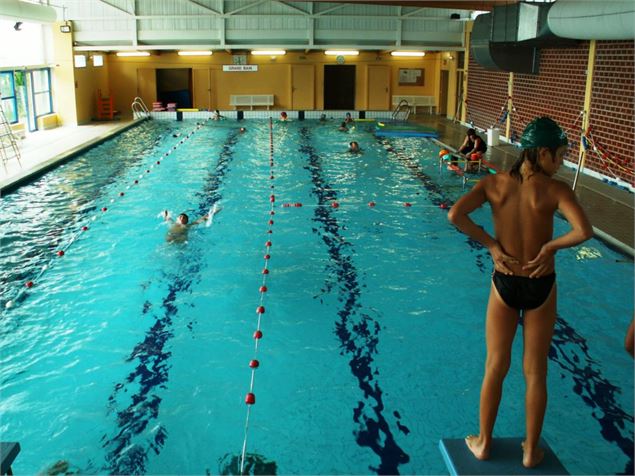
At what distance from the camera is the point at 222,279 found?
6.50 m

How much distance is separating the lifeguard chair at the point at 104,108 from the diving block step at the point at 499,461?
1979 cm

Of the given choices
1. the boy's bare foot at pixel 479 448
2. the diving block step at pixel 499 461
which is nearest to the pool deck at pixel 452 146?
the diving block step at pixel 499 461

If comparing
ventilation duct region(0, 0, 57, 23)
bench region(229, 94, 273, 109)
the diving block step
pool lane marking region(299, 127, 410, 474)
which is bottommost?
pool lane marking region(299, 127, 410, 474)

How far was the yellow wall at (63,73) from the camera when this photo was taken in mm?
18422

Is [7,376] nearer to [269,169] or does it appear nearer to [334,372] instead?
[334,372]

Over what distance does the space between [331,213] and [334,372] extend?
471 cm

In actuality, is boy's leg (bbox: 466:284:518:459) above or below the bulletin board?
below

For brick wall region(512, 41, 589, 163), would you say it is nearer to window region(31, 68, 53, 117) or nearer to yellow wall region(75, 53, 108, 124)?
yellow wall region(75, 53, 108, 124)

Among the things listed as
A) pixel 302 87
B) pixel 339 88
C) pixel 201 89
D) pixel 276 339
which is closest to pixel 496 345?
pixel 276 339

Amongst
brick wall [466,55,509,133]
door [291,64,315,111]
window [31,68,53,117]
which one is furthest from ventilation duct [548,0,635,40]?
door [291,64,315,111]

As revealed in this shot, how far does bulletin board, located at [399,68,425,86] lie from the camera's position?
76.9 feet

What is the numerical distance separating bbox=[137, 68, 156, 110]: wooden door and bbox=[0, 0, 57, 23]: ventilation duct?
6.28 m

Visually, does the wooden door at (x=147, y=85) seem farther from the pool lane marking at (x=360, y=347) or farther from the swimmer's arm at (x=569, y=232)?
the swimmer's arm at (x=569, y=232)

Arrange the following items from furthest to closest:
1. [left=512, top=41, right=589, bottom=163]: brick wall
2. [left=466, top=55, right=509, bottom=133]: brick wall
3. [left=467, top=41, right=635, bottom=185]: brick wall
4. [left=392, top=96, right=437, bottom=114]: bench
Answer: [left=392, top=96, right=437, bottom=114]: bench, [left=466, top=55, right=509, bottom=133]: brick wall, [left=512, top=41, right=589, bottom=163]: brick wall, [left=467, top=41, right=635, bottom=185]: brick wall
